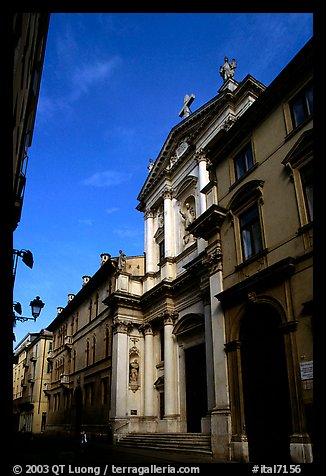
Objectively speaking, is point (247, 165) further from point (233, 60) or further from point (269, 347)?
point (233, 60)

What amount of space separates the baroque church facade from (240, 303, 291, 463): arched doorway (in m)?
0.04

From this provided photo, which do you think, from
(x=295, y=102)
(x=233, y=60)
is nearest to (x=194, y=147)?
(x=233, y=60)

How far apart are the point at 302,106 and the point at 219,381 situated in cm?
981

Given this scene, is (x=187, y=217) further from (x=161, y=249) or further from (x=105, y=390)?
(x=105, y=390)

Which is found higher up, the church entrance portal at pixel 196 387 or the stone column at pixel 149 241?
the stone column at pixel 149 241

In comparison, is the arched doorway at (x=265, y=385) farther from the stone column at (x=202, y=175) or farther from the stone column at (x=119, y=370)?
the stone column at (x=119, y=370)

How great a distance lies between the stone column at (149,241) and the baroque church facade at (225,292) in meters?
0.11

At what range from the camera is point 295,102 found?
13227 mm

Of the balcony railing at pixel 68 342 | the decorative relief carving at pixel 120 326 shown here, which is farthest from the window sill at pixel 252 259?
the balcony railing at pixel 68 342

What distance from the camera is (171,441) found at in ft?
61.5

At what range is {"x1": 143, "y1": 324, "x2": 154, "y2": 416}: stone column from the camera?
24.3 metres

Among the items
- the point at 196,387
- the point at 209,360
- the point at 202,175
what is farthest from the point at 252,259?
the point at 202,175

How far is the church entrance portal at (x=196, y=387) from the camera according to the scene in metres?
20.5
